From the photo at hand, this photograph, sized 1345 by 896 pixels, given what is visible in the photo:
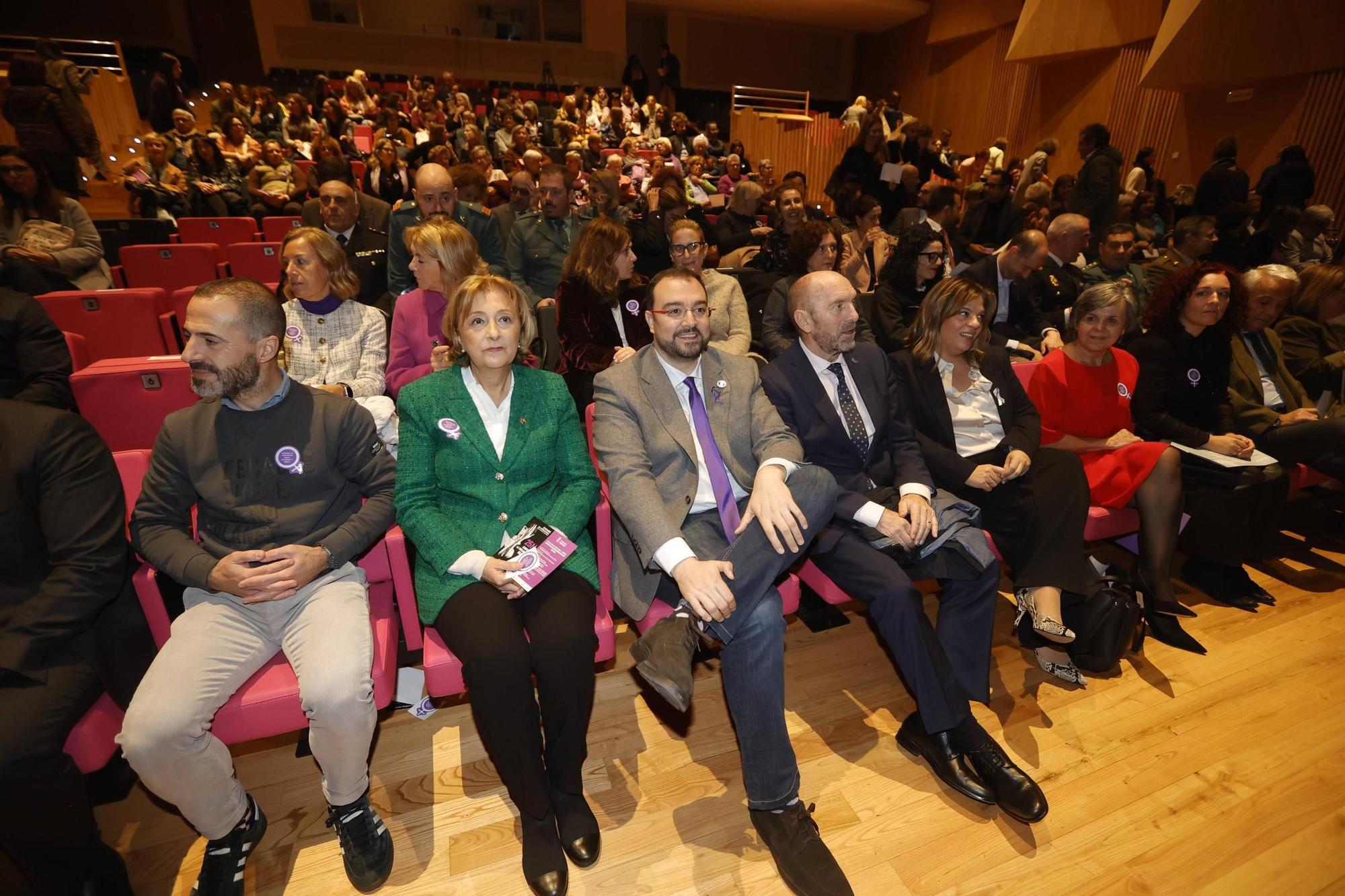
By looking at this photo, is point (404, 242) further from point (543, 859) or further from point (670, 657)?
point (543, 859)

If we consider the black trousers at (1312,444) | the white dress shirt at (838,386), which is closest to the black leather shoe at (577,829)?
the white dress shirt at (838,386)

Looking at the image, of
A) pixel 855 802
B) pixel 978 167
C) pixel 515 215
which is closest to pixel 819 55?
pixel 978 167

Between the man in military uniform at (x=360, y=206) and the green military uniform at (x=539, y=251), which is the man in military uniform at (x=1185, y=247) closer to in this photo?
the green military uniform at (x=539, y=251)

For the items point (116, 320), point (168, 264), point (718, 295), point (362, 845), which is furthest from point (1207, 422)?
point (168, 264)

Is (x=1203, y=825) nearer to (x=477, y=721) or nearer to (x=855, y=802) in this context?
(x=855, y=802)

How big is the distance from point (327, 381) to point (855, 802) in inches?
93.0

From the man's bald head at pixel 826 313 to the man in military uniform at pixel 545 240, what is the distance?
2041mm

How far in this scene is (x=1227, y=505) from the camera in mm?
2641

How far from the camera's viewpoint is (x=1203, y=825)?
5.83ft

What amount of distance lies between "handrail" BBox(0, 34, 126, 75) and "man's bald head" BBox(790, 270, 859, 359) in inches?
473

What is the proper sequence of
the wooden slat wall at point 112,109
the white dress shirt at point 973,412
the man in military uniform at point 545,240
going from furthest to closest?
the wooden slat wall at point 112,109 < the man in military uniform at point 545,240 < the white dress shirt at point 973,412

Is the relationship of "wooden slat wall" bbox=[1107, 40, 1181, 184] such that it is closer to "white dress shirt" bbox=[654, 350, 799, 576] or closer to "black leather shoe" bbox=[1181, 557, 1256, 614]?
"black leather shoe" bbox=[1181, 557, 1256, 614]

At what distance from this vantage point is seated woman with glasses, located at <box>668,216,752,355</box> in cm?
307

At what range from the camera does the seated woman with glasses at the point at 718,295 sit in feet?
10.1
